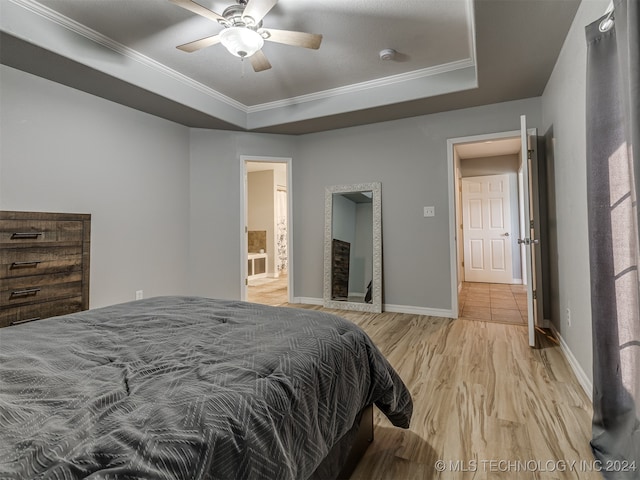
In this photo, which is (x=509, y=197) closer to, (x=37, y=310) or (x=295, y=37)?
(x=295, y=37)

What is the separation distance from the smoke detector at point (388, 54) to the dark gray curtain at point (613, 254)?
5.53ft

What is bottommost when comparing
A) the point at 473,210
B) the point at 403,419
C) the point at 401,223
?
the point at 403,419

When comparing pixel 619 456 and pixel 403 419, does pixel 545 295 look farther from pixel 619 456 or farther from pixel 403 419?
pixel 403 419

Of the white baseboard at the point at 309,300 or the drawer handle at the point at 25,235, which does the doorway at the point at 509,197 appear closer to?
the white baseboard at the point at 309,300

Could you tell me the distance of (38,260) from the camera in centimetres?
256

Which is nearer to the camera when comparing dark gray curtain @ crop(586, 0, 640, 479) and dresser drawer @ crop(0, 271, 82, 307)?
dark gray curtain @ crop(586, 0, 640, 479)

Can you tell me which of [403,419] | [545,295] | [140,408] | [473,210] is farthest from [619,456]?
[473,210]

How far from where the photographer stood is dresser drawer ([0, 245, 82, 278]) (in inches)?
94.6

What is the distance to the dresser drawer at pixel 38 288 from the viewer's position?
2406 mm

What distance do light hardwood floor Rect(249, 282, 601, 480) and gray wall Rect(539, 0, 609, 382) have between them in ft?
0.99

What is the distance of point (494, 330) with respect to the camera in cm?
330

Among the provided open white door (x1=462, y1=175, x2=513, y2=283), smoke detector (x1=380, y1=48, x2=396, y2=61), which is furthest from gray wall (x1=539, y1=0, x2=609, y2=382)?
open white door (x1=462, y1=175, x2=513, y2=283)

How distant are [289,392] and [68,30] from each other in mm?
3161

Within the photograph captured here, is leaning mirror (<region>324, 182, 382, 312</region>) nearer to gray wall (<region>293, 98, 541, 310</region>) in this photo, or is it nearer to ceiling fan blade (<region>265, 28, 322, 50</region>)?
gray wall (<region>293, 98, 541, 310</region>)
